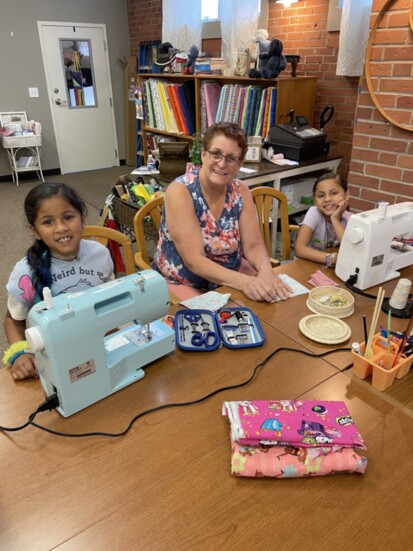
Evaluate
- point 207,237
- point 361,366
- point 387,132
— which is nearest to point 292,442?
point 361,366

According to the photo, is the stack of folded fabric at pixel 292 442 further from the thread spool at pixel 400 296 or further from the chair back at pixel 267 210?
the chair back at pixel 267 210

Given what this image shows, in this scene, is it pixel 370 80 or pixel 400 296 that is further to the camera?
pixel 370 80

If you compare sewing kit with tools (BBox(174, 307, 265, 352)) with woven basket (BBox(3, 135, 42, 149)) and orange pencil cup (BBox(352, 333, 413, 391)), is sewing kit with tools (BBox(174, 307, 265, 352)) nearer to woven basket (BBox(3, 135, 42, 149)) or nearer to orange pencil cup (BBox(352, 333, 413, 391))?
orange pencil cup (BBox(352, 333, 413, 391))

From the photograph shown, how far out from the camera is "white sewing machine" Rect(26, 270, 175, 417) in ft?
2.83

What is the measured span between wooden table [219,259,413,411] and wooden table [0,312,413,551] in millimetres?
94

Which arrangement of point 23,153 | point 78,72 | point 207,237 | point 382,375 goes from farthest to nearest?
point 78,72 → point 23,153 → point 207,237 → point 382,375

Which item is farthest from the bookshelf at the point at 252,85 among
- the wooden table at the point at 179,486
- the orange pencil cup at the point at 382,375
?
the wooden table at the point at 179,486

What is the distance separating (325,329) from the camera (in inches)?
50.2

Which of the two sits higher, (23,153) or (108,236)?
(108,236)

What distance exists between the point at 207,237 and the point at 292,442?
113cm

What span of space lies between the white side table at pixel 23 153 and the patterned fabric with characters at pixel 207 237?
4.61 metres

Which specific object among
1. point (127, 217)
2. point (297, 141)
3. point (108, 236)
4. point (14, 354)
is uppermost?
point (297, 141)

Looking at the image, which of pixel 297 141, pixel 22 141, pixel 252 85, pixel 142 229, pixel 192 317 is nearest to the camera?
pixel 192 317

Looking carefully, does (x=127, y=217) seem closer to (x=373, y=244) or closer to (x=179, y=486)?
(x=373, y=244)
